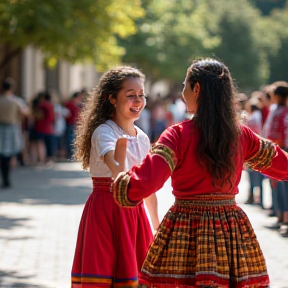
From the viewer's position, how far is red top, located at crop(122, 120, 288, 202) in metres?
4.56

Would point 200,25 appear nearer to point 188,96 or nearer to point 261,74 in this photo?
point 261,74

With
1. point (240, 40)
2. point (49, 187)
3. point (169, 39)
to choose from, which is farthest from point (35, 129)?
point (240, 40)

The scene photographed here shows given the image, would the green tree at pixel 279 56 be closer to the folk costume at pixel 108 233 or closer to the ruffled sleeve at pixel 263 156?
the folk costume at pixel 108 233

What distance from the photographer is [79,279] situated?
19.0 feet

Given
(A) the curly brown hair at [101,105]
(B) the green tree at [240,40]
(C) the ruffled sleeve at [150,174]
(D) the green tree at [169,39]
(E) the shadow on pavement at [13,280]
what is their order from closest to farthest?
(C) the ruffled sleeve at [150,174] → (A) the curly brown hair at [101,105] → (E) the shadow on pavement at [13,280] → (D) the green tree at [169,39] → (B) the green tree at [240,40]

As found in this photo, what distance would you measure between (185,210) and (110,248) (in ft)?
3.54

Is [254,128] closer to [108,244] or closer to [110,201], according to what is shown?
[110,201]

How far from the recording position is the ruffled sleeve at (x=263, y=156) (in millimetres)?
4938

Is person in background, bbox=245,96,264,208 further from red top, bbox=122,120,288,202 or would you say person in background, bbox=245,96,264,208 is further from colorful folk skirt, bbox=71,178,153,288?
red top, bbox=122,120,288,202

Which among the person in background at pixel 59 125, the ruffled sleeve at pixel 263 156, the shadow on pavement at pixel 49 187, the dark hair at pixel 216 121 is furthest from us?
the person in background at pixel 59 125

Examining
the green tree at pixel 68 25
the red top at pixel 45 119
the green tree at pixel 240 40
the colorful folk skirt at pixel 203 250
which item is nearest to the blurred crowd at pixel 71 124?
the red top at pixel 45 119

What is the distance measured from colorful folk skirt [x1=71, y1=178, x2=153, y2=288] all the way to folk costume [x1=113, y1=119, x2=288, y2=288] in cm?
93

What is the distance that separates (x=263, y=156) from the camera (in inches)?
196

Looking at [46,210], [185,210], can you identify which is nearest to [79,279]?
[185,210]
